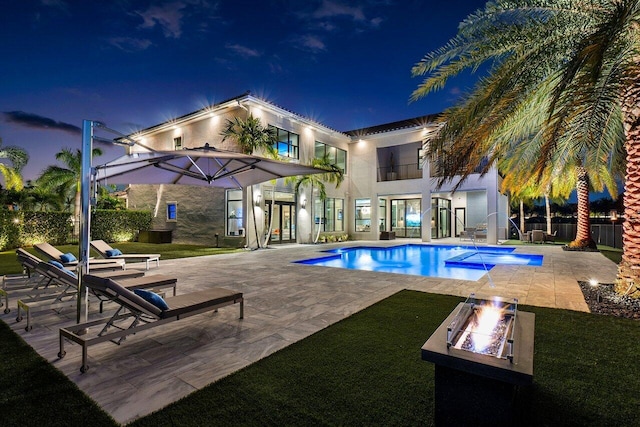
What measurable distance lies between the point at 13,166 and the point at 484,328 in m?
22.4

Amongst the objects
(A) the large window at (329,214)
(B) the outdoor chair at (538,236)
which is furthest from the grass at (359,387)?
(B) the outdoor chair at (538,236)

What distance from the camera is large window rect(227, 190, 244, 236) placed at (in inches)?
661

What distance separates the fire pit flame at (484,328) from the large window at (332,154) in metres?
17.0

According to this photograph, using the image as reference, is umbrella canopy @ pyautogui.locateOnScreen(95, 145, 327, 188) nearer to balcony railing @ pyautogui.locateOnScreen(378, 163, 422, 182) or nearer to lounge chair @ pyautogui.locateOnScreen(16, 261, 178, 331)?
lounge chair @ pyautogui.locateOnScreen(16, 261, 178, 331)

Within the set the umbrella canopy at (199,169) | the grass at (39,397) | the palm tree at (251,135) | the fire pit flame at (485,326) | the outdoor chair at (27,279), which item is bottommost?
the grass at (39,397)

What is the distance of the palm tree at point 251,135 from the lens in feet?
48.7

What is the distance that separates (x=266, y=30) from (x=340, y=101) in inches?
909

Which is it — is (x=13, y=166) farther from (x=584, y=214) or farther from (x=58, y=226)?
(x=584, y=214)

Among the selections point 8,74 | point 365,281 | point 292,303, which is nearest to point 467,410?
point 292,303

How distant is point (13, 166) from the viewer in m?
16.6

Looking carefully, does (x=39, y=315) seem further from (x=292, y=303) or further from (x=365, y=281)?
(x=365, y=281)

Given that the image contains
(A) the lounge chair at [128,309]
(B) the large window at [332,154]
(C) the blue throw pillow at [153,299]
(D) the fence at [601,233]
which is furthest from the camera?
(B) the large window at [332,154]

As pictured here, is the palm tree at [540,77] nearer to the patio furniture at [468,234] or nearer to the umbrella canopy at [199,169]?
the umbrella canopy at [199,169]

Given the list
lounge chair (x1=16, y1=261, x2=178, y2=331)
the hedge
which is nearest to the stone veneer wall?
the hedge
